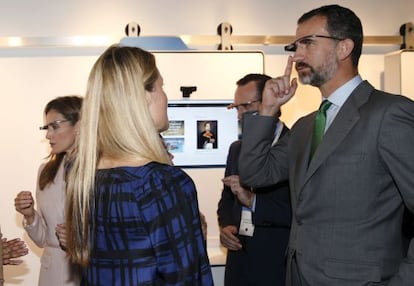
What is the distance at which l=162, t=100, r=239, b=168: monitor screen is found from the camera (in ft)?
11.1

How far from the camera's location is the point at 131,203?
1.16 meters

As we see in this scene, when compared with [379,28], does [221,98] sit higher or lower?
lower

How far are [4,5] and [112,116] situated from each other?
268cm

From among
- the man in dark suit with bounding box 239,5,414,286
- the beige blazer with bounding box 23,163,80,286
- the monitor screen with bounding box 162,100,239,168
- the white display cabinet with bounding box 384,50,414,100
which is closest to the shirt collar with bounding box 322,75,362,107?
the man in dark suit with bounding box 239,5,414,286

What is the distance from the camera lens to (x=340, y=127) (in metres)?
1.62

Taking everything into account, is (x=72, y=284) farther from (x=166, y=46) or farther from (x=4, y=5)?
(x=4, y=5)

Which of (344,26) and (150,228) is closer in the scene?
(150,228)

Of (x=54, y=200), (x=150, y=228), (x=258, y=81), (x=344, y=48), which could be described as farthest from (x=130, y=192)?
(x=258, y=81)

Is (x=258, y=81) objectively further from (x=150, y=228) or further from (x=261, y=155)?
(x=150, y=228)

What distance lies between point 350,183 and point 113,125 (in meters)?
0.79

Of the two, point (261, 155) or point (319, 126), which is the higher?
point (319, 126)

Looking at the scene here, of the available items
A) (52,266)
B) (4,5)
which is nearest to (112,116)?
(52,266)

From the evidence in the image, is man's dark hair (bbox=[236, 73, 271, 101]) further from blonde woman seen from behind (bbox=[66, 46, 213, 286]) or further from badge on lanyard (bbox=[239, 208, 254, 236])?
blonde woman seen from behind (bbox=[66, 46, 213, 286])

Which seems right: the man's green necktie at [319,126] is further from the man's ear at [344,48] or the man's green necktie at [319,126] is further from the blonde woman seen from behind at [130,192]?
the blonde woman seen from behind at [130,192]
